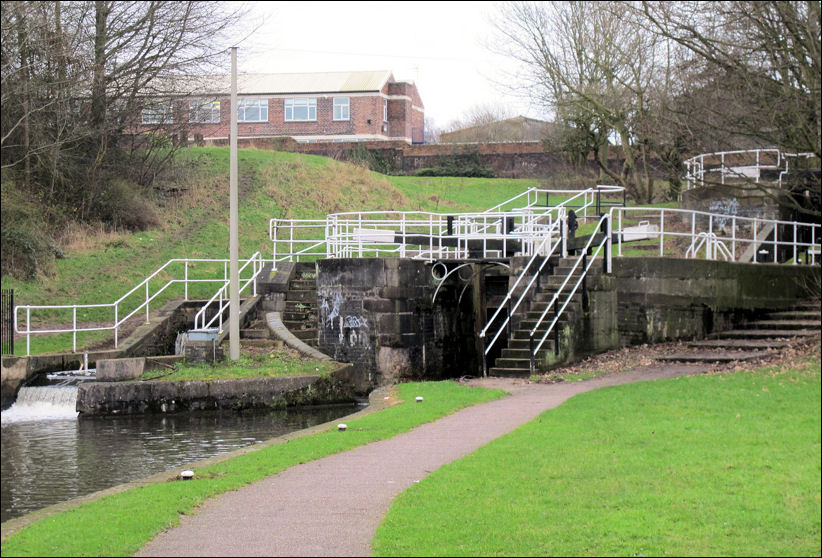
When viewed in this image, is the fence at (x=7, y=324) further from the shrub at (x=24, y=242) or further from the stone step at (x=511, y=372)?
the stone step at (x=511, y=372)

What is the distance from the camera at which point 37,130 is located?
26.6 m

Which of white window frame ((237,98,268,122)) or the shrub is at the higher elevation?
white window frame ((237,98,268,122))

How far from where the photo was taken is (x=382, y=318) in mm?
21484

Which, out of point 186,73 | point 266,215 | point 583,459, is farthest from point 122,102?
point 583,459

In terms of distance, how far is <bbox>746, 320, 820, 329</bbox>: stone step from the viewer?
65.4 ft

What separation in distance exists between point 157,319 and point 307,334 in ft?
12.6

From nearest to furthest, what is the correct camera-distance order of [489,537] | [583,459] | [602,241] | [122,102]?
[489,537] → [583,459] → [602,241] → [122,102]

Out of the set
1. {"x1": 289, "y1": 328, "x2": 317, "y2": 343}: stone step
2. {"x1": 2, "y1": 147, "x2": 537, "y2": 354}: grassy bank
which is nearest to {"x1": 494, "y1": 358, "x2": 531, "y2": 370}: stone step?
{"x1": 289, "y1": 328, "x2": 317, "y2": 343}: stone step

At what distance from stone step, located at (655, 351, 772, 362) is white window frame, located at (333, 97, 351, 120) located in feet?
147

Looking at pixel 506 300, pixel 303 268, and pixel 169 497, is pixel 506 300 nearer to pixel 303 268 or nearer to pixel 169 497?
pixel 303 268

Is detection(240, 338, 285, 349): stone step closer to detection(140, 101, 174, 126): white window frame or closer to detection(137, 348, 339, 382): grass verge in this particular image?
detection(137, 348, 339, 382): grass verge

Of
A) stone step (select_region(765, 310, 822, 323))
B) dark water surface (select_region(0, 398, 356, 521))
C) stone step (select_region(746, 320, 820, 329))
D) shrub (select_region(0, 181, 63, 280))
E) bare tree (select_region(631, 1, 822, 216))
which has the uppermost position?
bare tree (select_region(631, 1, 822, 216))

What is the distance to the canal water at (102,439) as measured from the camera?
11.6 metres

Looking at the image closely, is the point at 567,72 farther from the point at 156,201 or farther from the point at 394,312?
the point at 394,312
